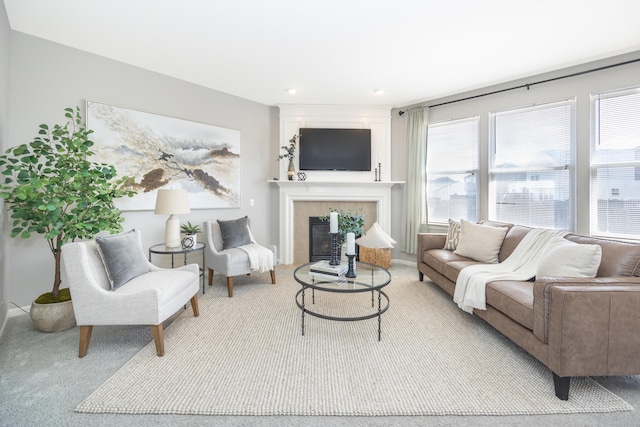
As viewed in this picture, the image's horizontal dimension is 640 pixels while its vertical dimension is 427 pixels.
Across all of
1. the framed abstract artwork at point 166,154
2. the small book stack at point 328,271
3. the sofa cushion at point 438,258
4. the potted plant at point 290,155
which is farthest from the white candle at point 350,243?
the framed abstract artwork at point 166,154

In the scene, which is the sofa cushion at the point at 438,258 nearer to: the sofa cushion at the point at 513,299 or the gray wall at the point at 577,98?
the sofa cushion at the point at 513,299

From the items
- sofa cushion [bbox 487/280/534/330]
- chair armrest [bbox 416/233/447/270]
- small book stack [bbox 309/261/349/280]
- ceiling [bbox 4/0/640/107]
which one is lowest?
sofa cushion [bbox 487/280/534/330]

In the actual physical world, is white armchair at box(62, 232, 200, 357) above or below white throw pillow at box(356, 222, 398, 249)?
below

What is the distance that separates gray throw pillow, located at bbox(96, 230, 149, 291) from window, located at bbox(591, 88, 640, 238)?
4.52 meters

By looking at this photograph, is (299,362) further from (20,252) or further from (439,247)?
(20,252)

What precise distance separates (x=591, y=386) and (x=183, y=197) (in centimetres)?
353

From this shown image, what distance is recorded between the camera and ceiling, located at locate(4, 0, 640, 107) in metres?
2.16

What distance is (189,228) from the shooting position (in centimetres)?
348

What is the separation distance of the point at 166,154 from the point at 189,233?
40.7 inches

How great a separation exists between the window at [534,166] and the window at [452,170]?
24 cm

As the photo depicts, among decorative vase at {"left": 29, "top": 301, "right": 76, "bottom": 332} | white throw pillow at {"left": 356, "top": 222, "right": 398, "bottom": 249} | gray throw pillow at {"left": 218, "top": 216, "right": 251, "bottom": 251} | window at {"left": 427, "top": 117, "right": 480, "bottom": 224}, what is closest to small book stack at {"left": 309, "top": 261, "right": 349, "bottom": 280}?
white throw pillow at {"left": 356, "top": 222, "right": 398, "bottom": 249}

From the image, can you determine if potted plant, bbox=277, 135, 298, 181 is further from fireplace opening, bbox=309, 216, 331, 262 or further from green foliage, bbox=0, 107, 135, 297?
green foliage, bbox=0, 107, 135, 297

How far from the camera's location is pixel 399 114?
4480 mm

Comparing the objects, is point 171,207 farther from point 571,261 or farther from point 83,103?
point 571,261
